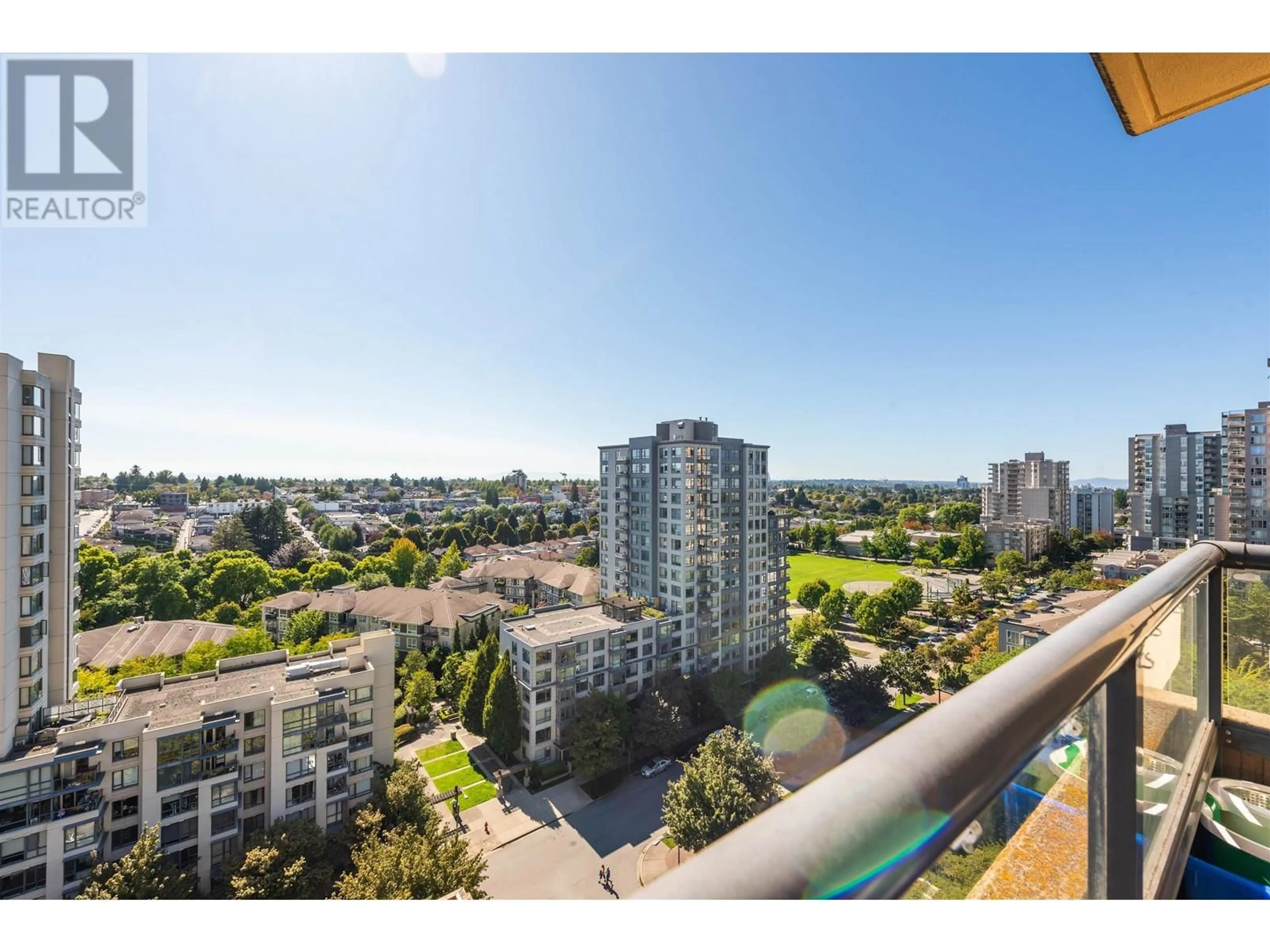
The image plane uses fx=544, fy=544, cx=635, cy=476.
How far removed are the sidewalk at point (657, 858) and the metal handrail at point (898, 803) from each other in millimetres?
9463

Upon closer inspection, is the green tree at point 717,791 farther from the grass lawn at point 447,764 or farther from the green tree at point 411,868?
the grass lawn at point 447,764

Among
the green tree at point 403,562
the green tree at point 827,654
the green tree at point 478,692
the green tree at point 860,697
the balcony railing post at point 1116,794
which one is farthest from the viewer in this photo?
the green tree at point 403,562

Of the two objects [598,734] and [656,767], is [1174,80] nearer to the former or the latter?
[598,734]

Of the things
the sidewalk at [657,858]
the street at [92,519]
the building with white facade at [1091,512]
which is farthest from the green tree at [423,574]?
the building with white facade at [1091,512]

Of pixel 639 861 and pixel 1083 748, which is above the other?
pixel 1083 748

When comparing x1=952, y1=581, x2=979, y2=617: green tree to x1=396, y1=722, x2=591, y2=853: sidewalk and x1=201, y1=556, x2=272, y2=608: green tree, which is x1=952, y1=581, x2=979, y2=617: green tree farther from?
x1=201, y1=556, x2=272, y2=608: green tree

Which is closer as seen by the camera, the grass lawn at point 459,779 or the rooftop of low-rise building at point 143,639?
the grass lawn at point 459,779

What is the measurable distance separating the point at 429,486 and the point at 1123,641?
4014 inches

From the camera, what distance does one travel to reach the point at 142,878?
21.7 feet

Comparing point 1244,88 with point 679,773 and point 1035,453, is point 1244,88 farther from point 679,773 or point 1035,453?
point 1035,453

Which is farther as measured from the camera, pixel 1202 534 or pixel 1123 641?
pixel 1202 534

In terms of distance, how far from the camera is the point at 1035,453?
45.9 metres

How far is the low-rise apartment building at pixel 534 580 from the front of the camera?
2264 cm
